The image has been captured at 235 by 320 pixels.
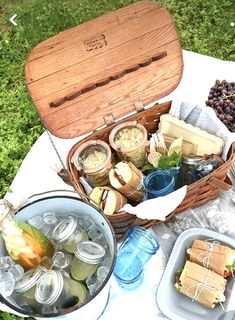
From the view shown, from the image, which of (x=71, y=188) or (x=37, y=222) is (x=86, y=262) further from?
(x=71, y=188)

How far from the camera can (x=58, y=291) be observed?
1326mm

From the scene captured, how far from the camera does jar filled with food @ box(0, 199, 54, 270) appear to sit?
1.37 meters

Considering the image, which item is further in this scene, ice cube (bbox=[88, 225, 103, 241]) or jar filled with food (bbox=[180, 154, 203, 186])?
jar filled with food (bbox=[180, 154, 203, 186])

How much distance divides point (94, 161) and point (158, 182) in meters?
0.21

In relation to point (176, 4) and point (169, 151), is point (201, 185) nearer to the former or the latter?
point (169, 151)

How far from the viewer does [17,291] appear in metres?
1.36

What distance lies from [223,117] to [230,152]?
29 centimetres

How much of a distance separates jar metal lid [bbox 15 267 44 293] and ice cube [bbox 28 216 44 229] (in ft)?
0.51

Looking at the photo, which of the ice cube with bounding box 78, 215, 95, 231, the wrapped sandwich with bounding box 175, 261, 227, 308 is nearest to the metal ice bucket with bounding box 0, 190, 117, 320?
the ice cube with bounding box 78, 215, 95, 231

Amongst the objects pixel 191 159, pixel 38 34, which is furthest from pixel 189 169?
pixel 38 34

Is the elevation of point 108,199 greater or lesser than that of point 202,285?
greater


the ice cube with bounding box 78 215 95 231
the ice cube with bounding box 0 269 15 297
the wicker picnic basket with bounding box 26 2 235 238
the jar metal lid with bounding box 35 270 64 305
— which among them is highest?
the wicker picnic basket with bounding box 26 2 235 238

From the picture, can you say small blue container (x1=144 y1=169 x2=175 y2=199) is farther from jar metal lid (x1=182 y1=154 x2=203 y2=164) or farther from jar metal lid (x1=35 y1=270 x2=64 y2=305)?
jar metal lid (x1=35 y1=270 x2=64 y2=305)

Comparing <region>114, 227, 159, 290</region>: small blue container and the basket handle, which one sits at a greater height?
the basket handle
